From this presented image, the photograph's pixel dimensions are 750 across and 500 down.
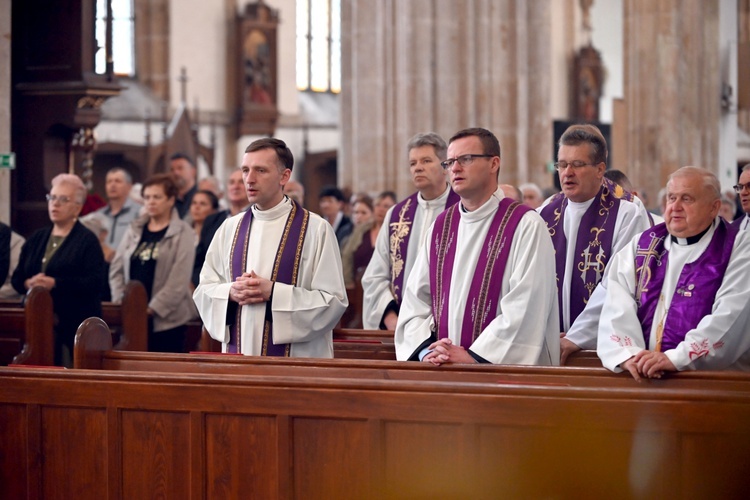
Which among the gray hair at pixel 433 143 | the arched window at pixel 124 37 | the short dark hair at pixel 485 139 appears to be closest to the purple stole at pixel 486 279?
the short dark hair at pixel 485 139

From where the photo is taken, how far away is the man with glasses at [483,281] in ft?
15.2

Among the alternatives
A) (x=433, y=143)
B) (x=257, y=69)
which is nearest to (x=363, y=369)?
(x=433, y=143)

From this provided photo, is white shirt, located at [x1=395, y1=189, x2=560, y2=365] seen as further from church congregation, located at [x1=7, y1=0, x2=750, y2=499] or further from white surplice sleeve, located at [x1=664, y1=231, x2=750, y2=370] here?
white surplice sleeve, located at [x1=664, y1=231, x2=750, y2=370]

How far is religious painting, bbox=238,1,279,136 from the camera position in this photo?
22.8m

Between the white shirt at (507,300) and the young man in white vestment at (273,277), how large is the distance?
0.43 metres

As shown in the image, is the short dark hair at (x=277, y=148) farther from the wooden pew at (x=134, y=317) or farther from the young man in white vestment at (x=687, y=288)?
the wooden pew at (x=134, y=317)

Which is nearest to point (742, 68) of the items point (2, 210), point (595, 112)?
point (595, 112)

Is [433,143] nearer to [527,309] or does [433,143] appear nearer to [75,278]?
[527,309]

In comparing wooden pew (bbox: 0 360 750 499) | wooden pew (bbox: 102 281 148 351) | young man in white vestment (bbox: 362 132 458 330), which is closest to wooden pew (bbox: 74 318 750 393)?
wooden pew (bbox: 0 360 750 499)

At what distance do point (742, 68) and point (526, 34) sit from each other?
742 centimetres

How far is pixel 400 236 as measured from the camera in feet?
21.6

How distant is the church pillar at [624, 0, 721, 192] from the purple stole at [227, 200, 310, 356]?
12661 millimetres

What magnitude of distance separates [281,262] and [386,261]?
1.45m

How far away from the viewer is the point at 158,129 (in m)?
21.6
